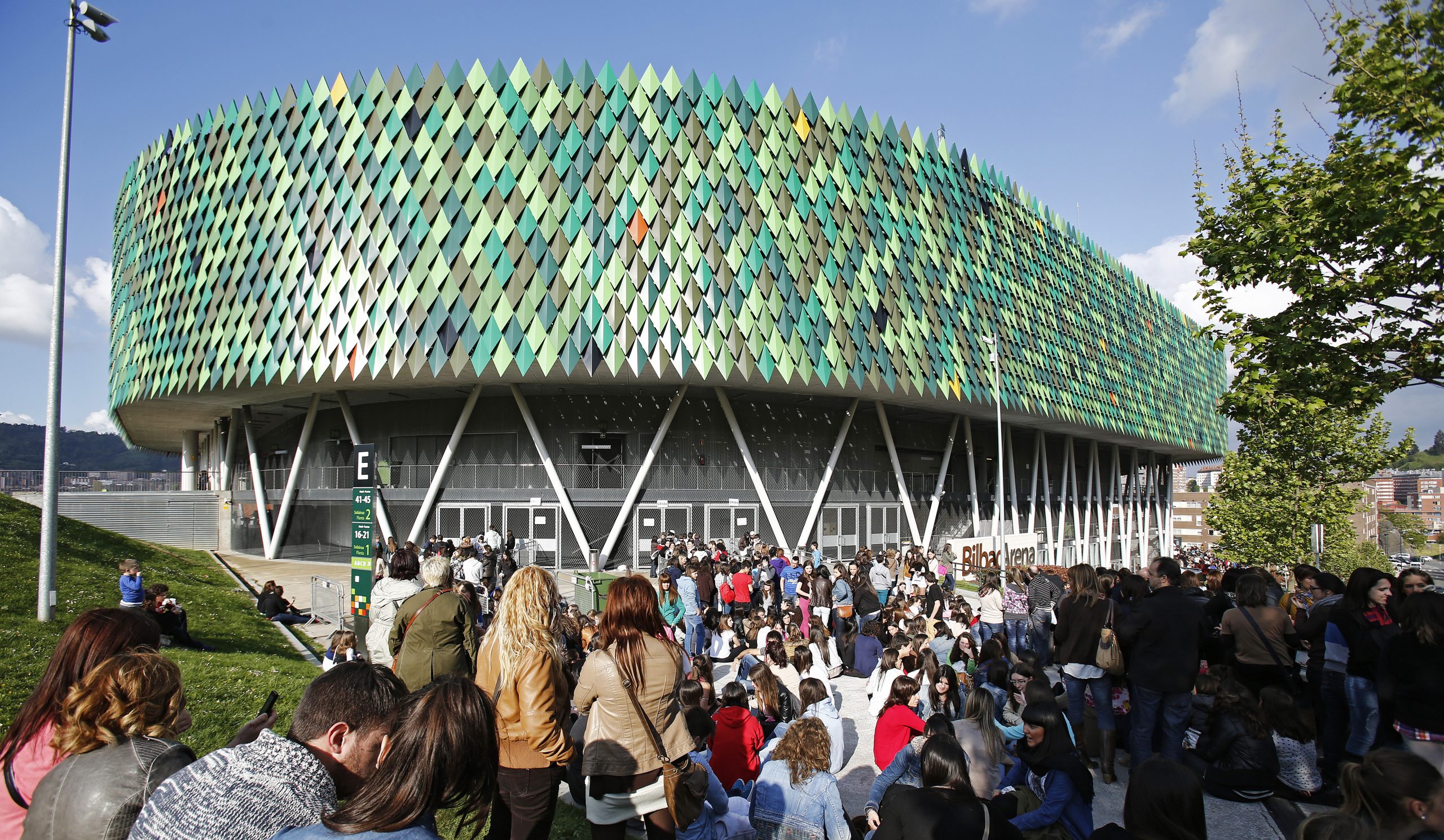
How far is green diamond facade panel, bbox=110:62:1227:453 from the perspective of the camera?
2850 centimetres

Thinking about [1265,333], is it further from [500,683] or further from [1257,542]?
[1257,542]

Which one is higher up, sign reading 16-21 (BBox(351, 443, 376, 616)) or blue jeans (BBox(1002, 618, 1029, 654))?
sign reading 16-21 (BBox(351, 443, 376, 616))

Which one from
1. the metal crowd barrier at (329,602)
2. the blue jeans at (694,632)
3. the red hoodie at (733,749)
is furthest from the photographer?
the metal crowd barrier at (329,602)

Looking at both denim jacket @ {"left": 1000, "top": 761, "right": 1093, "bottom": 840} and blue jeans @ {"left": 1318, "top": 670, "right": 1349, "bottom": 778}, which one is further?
blue jeans @ {"left": 1318, "top": 670, "right": 1349, "bottom": 778}

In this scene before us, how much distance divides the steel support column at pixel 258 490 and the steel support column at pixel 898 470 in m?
27.2

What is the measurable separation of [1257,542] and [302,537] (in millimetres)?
46883

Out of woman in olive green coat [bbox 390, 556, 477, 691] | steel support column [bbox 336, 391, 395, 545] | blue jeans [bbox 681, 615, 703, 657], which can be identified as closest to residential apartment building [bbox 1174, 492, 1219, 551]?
steel support column [bbox 336, 391, 395, 545]

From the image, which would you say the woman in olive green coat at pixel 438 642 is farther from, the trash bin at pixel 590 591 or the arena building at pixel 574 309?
the arena building at pixel 574 309

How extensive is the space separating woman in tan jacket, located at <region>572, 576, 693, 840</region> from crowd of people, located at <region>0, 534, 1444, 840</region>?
14mm

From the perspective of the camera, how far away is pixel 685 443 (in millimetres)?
33125

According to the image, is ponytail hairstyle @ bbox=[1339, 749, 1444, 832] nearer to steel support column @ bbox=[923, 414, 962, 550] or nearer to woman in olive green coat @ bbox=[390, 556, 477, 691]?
woman in olive green coat @ bbox=[390, 556, 477, 691]

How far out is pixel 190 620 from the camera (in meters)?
14.5

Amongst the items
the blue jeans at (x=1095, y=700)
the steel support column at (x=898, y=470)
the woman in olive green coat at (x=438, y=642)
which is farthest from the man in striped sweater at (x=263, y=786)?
the steel support column at (x=898, y=470)

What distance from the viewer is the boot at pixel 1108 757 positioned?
288 inches
